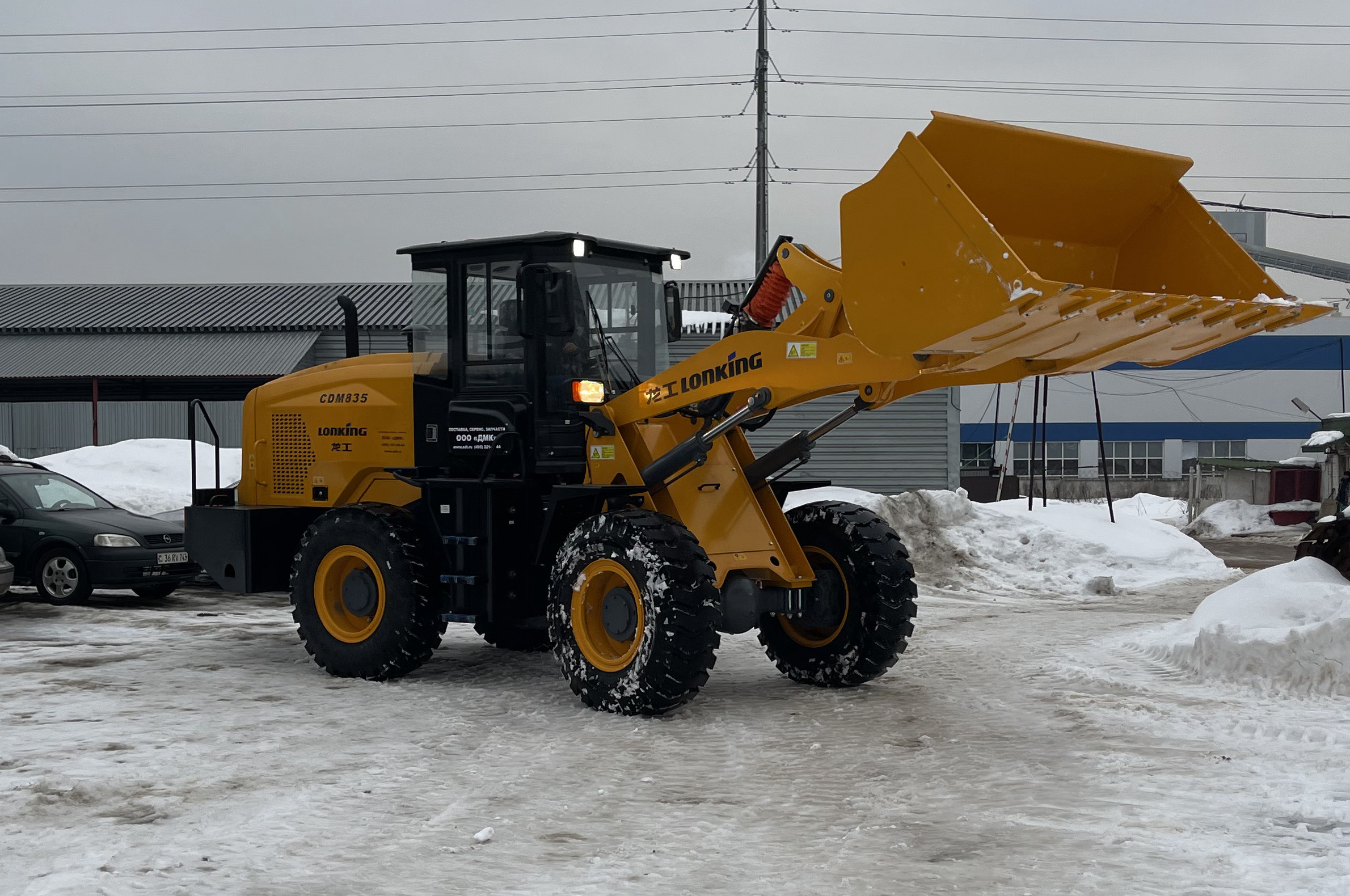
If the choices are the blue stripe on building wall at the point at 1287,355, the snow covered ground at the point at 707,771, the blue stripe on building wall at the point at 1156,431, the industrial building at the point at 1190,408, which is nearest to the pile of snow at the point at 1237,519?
the industrial building at the point at 1190,408

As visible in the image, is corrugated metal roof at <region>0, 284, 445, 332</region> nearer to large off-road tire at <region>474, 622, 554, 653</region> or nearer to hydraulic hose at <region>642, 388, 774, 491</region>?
large off-road tire at <region>474, 622, 554, 653</region>

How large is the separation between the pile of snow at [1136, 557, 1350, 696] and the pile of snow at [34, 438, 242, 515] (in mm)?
13649

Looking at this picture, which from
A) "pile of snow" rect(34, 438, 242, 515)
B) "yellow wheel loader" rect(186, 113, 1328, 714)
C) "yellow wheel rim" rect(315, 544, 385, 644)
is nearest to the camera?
"yellow wheel loader" rect(186, 113, 1328, 714)

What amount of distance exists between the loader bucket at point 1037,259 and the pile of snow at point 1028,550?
925 cm

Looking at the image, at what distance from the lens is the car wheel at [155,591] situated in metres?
14.0

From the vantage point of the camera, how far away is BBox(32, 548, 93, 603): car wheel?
1334cm

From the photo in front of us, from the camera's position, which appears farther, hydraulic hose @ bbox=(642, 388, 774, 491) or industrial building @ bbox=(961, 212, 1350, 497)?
industrial building @ bbox=(961, 212, 1350, 497)

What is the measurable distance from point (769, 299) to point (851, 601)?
210cm

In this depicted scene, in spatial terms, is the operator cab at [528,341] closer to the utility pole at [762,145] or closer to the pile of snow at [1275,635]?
the pile of snow at [1275,635]

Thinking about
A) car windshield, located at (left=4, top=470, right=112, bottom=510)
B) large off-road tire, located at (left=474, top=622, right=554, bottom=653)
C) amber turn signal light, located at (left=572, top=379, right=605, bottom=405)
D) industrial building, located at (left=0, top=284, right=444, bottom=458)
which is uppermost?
industrial building, located at (left=0, top=284, right=444, bottom=458)

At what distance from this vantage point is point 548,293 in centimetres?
843

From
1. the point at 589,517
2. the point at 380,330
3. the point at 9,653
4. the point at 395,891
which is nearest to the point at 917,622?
the point at 589,517

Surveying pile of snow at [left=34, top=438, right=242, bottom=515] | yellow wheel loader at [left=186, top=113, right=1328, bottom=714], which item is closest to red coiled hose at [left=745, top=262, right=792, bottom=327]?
yellow wheel loader at [left=186, top=113, right=1328, bottom=714]

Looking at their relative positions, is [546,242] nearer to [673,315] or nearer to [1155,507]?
[673,315]
